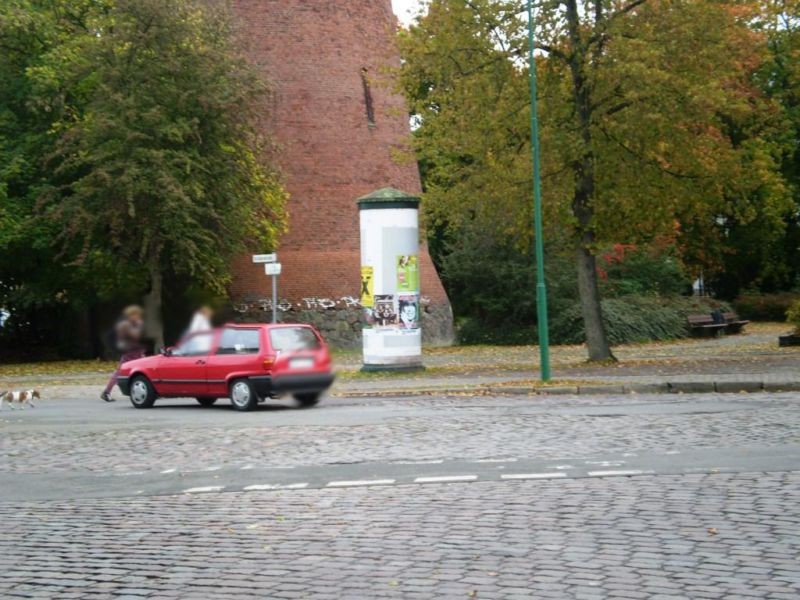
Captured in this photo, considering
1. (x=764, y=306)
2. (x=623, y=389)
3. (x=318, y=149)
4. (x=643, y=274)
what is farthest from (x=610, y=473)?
(x=764, y=306)

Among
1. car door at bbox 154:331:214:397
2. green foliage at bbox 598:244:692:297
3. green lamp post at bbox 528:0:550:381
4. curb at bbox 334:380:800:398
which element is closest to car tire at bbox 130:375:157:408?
car door at bbox 154:331:214:397

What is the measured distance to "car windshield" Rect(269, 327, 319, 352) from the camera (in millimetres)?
20297

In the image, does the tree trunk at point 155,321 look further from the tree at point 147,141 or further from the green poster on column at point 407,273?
the green poster on column at point 407,273

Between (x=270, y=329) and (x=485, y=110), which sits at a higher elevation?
(x=485, y=110)

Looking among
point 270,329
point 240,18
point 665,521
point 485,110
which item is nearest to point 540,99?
point 485,110

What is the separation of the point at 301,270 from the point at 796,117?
2412cm

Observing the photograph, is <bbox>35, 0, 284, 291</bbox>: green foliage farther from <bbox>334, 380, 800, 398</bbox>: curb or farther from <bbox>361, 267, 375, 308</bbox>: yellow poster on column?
<bbox>334, 380, 800, 398</bbox>: curb

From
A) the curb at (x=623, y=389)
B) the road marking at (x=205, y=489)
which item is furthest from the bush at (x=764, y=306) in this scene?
the road marking at (x=205, y=489)

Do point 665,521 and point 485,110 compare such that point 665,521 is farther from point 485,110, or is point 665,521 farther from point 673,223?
point 673,223

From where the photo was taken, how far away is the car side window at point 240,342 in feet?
66.5

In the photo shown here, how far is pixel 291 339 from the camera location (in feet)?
67.1

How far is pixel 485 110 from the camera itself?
27.1m

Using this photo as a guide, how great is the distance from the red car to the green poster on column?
677 centimetres

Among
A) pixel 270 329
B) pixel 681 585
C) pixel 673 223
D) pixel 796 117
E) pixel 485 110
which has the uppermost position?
pixel 796 117
